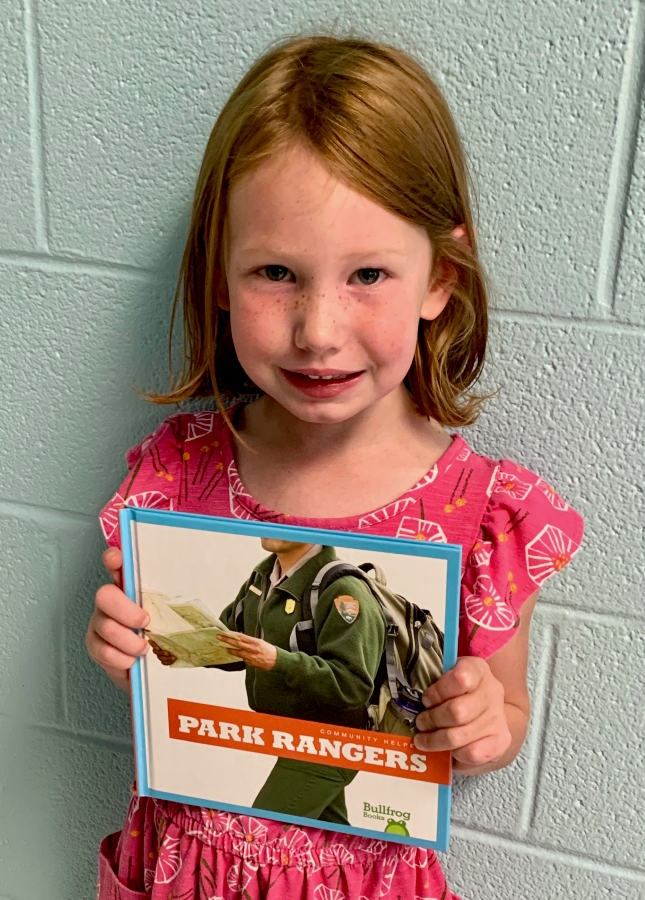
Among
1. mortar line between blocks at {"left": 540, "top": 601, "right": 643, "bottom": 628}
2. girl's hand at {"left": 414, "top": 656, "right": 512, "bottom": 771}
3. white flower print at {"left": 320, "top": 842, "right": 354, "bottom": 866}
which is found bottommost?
white flower print at {"left": 320, "top": 842, "right": 354, "bottom": 866}

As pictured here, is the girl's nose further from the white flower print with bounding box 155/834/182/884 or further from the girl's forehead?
the white flower print with bounding box 155/834/182/884

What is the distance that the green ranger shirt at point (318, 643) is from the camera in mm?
656

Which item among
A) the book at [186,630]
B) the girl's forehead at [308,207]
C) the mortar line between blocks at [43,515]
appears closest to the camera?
the girl's forehead at [308,207]

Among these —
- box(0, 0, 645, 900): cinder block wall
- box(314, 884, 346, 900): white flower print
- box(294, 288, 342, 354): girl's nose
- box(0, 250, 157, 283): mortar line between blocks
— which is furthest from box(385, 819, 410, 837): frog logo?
box(0, 250, 157, 283): mortar line between blocks

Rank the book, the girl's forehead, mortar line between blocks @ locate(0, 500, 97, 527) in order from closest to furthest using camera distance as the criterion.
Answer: the girl's forehead
the book
mortar line between blocks @ locate(0, 500, 97, 527)

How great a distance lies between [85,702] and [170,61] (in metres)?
0.76

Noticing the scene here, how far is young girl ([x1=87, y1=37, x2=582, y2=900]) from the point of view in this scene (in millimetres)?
611

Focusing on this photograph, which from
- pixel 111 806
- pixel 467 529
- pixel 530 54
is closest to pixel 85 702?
pixel 111 806

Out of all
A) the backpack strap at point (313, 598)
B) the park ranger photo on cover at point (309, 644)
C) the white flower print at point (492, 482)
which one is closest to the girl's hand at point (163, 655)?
the park ranger photo on cover at point (309, 644)

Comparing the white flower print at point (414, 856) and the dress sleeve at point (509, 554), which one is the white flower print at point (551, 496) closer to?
the dress sleeve at point (509, 554)

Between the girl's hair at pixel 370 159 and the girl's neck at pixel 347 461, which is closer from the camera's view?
the girl's hair at pixel 370 159

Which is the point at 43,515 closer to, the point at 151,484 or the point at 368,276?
the point at 151,484

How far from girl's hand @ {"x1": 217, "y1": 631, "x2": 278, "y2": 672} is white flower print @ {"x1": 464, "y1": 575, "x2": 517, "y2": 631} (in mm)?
174

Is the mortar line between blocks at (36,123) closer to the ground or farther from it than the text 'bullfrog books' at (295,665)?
farther from it
